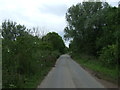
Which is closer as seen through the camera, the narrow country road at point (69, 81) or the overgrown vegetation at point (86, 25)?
the narrow country road at point (69, 81)

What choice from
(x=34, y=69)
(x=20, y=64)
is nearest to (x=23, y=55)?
(x=20, y=64)

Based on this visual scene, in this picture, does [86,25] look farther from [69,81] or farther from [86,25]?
[69,81]

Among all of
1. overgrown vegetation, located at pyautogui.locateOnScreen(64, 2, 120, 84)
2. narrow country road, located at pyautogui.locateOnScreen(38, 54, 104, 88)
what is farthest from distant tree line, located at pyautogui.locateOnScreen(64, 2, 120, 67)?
narrow country road, located at pyautogui.locateOnScreen(38, 54, 104, 88)

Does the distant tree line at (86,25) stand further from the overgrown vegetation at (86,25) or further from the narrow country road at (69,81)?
the narrow country road at (69,81)

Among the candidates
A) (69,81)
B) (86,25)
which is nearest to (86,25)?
(86,25)

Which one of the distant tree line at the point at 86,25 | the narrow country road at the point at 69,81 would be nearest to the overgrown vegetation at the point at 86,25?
the distant tree line at the point at 86,25

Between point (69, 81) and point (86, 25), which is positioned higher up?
point (86, 25)

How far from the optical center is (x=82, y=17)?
69.1 meters

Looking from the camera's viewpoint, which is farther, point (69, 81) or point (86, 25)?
point (86, 25)

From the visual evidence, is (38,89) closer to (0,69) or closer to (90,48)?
(0,69)

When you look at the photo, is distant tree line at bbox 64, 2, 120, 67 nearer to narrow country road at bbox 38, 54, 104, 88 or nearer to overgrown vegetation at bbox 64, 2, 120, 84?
overgrown vegetation at bbox 64, 2, 120, 84

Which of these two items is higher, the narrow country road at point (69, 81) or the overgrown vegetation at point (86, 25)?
the overgrown vegetation at point (86, 25)

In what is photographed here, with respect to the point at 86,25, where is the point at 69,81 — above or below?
below

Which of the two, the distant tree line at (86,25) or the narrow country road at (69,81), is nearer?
the narrow country road at (69,81)
